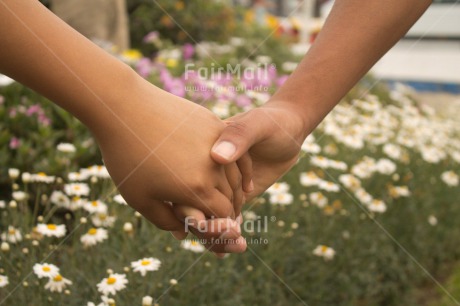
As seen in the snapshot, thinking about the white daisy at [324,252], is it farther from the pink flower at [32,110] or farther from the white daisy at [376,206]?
the pink flower at [32,110]

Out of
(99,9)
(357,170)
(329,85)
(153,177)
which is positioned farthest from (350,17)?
(99,9)

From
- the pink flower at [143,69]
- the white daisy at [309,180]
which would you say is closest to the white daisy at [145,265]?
the white daisy at [309,180]

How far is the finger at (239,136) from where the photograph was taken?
4.02 feet

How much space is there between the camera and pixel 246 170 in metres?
1.41

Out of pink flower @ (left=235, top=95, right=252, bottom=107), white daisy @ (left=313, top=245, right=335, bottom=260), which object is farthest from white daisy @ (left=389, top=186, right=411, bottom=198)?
pink flower @ (left=235, top=95, right=252, bottom=107)

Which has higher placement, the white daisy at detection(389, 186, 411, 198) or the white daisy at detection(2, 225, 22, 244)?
the white daisy at detection(2, 225, 22, 244)

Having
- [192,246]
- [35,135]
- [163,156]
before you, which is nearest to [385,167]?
[192,246]

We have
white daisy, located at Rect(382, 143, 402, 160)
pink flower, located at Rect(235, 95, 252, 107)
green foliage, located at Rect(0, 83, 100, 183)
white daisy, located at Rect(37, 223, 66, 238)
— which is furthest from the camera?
pink flower, located at Rect(235, 95, 252, 107)

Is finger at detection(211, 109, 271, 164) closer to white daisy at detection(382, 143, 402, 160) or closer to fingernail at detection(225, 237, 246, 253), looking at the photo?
fingernail at detection(225, 237, 246, 253)

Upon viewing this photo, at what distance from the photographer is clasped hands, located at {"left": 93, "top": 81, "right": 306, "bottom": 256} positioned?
1151 mm

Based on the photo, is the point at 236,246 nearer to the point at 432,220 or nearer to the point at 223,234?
the point at 223,234

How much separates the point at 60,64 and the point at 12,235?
740 millimetres

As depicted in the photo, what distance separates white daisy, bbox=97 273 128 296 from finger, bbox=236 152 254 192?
365 mm

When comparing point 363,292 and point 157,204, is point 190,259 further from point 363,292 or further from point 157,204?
point 363,292
